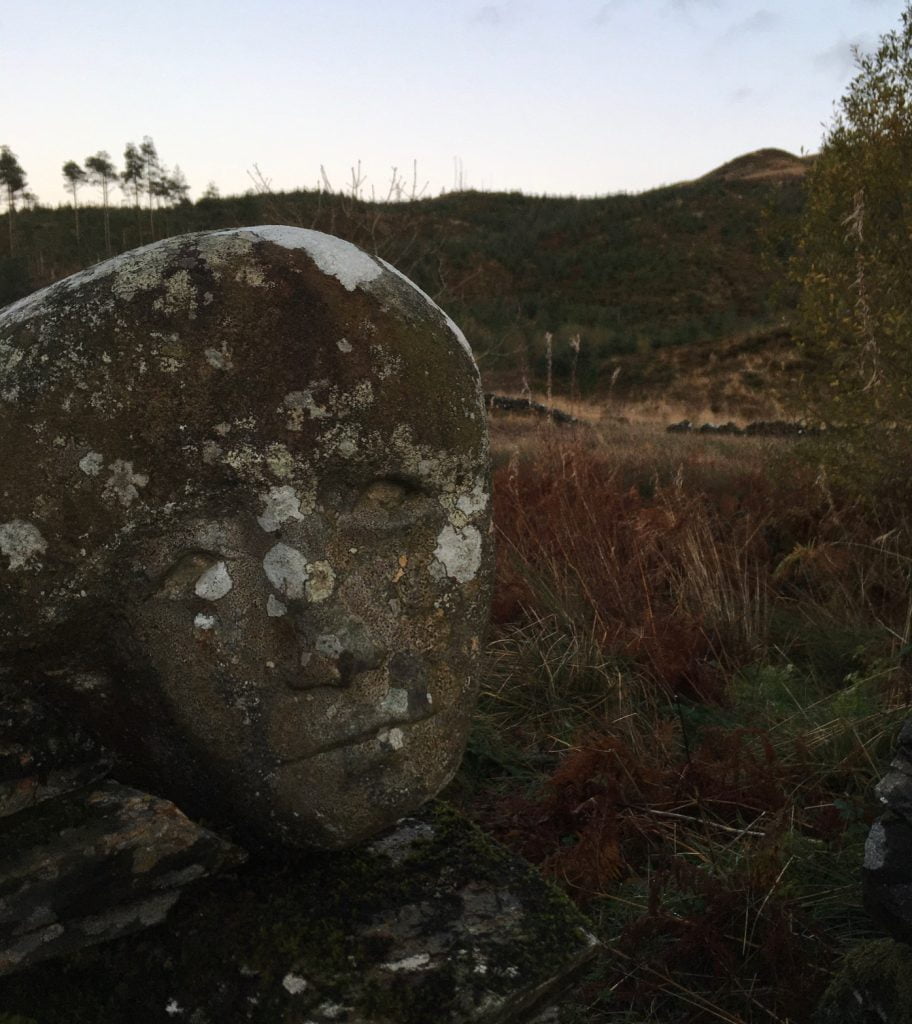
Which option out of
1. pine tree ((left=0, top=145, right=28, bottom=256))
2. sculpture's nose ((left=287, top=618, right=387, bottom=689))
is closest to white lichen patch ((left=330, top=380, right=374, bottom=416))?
sculpture's nose ((left=287, top=618, right=387, bottom=689))

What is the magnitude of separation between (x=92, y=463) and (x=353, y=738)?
2.26 ft

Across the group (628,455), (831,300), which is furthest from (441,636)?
(628,455)

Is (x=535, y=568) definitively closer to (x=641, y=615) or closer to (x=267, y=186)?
(x=641, y=615)

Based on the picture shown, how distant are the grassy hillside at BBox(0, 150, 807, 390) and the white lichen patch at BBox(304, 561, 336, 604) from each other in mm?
19807

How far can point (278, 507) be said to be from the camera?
1728mm

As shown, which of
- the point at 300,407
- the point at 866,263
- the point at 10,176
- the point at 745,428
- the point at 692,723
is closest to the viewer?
the point at 300,407

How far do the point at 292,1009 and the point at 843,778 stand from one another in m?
2.16

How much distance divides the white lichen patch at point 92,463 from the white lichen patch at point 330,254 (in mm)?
516

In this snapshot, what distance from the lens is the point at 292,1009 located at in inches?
61.9

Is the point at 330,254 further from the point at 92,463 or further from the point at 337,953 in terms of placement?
the point at 337,953

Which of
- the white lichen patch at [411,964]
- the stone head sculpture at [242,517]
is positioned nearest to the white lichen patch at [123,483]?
the stone head sculpture at [242,517]

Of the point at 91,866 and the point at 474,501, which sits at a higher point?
the point at 474,501

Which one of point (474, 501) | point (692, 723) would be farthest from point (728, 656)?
point (474, 501)

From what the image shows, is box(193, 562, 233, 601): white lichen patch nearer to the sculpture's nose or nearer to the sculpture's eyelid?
the sculpture's eyelid
